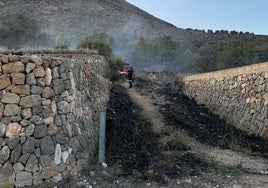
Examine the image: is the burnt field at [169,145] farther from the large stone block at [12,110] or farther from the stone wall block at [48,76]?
the large stone block at [12,110]

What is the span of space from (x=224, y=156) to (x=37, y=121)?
6444 millimetres

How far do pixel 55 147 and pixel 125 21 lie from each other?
2970 inches

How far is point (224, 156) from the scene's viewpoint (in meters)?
12.7

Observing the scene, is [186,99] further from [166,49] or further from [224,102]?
[166,49]

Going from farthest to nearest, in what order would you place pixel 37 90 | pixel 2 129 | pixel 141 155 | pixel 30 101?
1. pixel 141 155
2. pixel 37 90
3. pixel 30 101
4. pixel 2 129

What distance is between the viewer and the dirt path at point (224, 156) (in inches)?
404

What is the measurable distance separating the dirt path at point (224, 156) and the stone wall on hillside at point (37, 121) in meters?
4.15

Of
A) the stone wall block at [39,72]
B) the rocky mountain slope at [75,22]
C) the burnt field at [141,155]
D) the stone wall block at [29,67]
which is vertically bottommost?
the burnt field at [141,155]

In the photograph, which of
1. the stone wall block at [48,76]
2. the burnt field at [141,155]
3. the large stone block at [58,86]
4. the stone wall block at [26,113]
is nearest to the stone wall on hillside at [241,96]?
the burnt field at [141,155]

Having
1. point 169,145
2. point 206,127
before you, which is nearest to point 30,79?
point 169,145

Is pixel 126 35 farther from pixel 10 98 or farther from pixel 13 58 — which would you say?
pixel 10 98

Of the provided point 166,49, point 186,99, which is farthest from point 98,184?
point 166,49

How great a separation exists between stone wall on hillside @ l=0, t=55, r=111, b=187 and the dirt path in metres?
4.15

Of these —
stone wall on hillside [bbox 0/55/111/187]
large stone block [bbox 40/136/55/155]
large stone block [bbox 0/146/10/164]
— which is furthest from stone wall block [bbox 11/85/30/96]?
large stone block [bbox 0/146/10/164]
